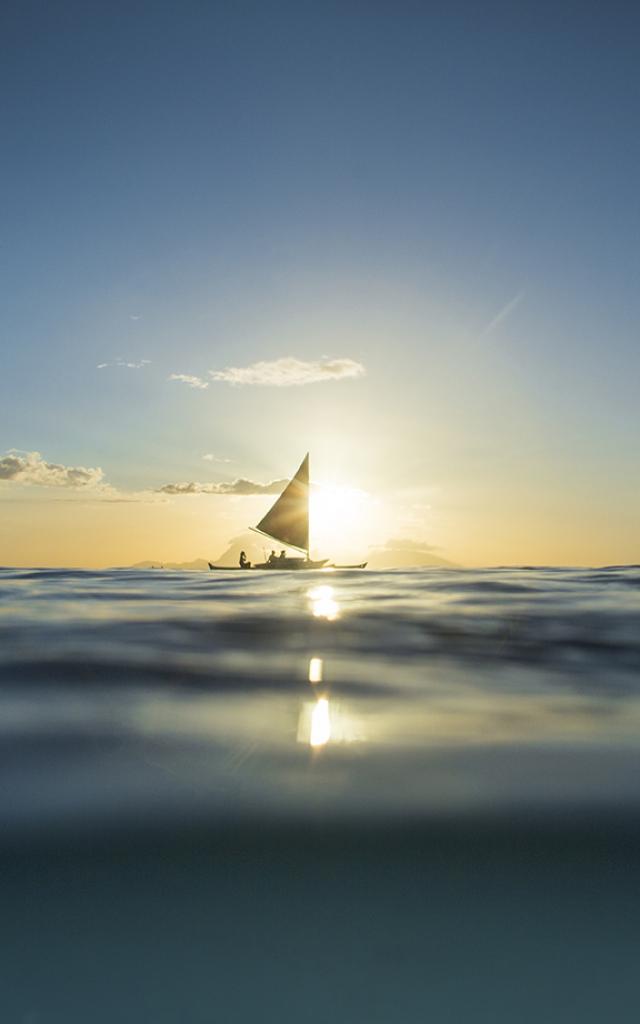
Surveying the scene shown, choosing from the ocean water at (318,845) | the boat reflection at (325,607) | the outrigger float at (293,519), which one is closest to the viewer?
the ocean water at (318,845)

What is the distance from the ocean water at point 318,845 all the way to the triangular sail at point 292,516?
75422 mm

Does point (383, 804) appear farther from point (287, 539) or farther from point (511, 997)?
point (287, 539)

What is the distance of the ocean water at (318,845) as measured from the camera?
1.50m

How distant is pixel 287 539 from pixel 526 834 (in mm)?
78616

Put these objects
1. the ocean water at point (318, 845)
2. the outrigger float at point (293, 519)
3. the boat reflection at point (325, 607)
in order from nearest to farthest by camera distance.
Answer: the ocean water at point (318, 845), the boat reflection at point (325, 607), the outrigger float at point (293, 519)

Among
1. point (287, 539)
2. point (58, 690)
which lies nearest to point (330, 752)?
point (58, 690)

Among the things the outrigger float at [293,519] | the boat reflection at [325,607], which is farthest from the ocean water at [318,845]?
the outrigger float at [293,519]

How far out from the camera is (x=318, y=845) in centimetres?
216

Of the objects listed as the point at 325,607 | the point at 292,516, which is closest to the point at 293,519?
the point at 292,516

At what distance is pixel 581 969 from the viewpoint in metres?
1.54

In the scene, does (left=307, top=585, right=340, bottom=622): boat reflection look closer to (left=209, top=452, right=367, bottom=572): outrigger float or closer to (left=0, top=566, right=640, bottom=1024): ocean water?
(left=0, top=566, right=640, bottom=1024): ocean water

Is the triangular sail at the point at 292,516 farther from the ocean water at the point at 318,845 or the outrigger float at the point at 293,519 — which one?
the ocean water at the point at 318,845

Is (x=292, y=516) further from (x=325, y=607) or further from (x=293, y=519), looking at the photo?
(x=325, y=607)

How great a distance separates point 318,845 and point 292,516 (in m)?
79.3
